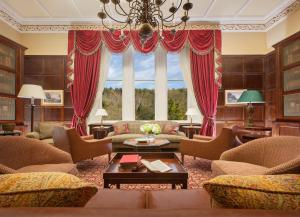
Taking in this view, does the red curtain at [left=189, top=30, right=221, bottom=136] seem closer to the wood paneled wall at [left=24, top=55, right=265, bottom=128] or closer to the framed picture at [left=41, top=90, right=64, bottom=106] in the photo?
the wood paneled wall at [left=24, top=55, right=265, bottom=128]

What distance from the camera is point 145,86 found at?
638cm

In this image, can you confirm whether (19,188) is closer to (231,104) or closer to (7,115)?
(7,115)

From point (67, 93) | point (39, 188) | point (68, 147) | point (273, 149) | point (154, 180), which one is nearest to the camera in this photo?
point (39, 188)

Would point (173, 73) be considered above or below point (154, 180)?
above

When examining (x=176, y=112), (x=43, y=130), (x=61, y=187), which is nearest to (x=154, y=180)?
(x=61, y=187)

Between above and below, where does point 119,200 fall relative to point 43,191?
below

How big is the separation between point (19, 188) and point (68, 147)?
3059 millimetres

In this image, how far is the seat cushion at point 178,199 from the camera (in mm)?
1391

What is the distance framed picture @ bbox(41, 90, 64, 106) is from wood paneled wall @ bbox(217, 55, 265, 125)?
4.41 meters

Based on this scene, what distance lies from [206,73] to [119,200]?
5058mm

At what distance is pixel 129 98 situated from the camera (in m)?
6.33

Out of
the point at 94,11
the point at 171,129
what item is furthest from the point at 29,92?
the point at 171,129

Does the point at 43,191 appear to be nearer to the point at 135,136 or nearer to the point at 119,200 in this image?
the point at 119,200

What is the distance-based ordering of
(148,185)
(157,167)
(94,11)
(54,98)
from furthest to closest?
(54,98) → (94,11) → (148,185) → (157,167)
